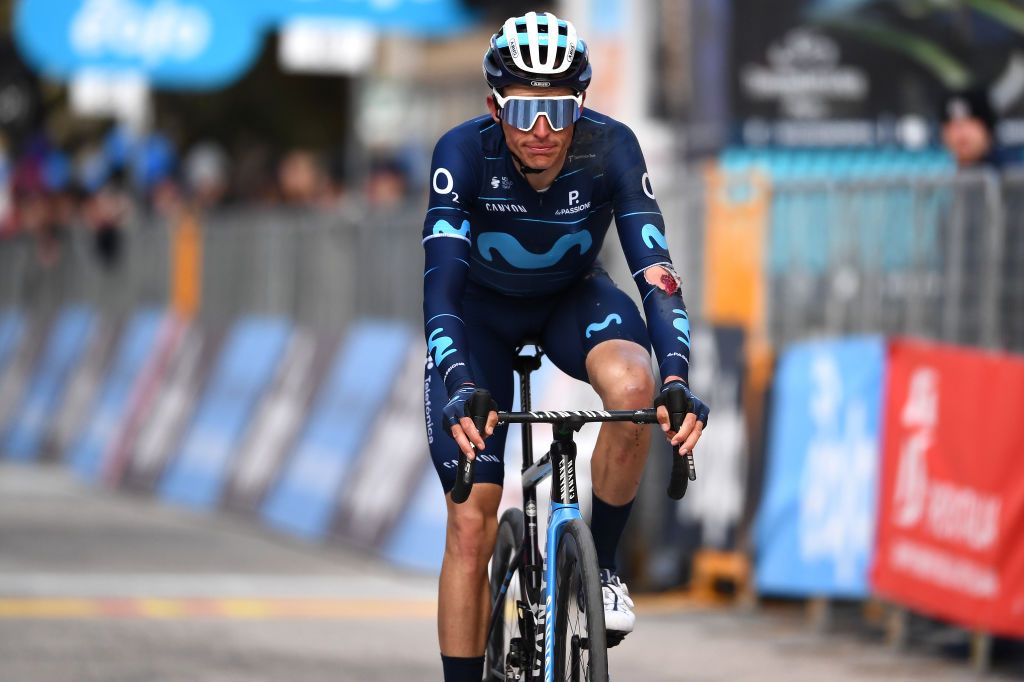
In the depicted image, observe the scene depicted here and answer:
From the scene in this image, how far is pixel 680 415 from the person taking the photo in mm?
6168

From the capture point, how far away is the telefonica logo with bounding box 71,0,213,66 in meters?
21.0

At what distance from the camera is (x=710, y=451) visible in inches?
484

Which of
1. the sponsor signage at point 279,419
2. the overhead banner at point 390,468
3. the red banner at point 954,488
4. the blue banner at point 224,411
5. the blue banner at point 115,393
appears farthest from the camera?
the blue banner at point 115,393

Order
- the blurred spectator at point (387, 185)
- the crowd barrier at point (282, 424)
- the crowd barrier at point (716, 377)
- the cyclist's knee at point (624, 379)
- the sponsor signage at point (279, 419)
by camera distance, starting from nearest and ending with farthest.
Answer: the cyclist's knee at point (624, 379) < the crowd barrier at point (716, 377) < the crowd barrier at point (282, 424) < the sponsor signage at point (279, 419) < the blurred spectator at point (387, 185)

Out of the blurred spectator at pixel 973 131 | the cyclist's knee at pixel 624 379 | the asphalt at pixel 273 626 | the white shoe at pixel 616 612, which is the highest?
the blurred spectator at pixel 973 131

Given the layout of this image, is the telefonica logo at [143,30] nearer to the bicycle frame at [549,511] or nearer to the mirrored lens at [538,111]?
the bicycle frame at [549,511]

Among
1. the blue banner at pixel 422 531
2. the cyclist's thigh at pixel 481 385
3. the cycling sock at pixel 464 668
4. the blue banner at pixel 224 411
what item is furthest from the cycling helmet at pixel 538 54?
the blue banner at pixel 224 411

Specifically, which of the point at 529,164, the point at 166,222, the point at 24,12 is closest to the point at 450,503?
the point at 529,164

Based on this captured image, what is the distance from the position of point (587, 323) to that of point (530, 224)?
40 centimetres

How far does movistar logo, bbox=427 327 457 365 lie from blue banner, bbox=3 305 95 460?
51.4ft

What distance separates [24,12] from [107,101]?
14.4ft

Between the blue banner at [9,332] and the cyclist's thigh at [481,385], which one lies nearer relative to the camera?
the cyclist's thigh at [481,385]

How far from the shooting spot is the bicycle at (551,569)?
6191mm

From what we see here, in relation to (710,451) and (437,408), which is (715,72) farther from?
(437,408)
